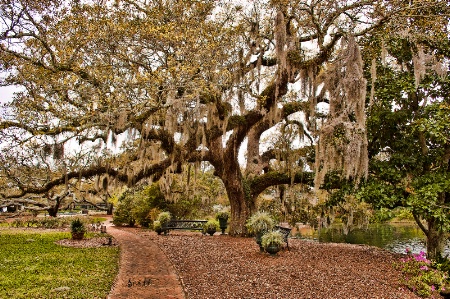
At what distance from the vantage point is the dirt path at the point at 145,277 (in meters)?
5.87

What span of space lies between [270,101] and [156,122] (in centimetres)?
387

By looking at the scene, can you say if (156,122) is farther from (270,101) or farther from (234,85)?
(270,101)

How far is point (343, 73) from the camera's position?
9.15 m

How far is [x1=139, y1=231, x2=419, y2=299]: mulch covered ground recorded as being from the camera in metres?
6.26

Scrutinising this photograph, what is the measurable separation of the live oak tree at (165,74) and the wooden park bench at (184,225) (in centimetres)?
425

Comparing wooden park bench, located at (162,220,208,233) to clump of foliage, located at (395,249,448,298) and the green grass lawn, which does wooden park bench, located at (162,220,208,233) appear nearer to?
the green grass lawn

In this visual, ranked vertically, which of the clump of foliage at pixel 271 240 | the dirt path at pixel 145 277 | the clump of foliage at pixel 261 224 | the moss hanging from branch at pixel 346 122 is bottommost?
the dirt path at pixel 145 277

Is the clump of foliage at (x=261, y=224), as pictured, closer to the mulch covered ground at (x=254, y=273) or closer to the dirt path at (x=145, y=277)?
the mulch covered ground at (x=254, y=273)

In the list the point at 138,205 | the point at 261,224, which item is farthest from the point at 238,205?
the point at 138,205

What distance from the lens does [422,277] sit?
7223mm

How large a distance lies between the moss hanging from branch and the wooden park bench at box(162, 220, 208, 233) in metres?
7.70

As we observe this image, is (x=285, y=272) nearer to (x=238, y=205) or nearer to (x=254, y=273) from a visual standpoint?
(x=254, y=273)

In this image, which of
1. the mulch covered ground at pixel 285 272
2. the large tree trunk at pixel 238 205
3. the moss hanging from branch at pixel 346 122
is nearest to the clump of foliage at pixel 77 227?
the mulch covered ground at pixel 285 272

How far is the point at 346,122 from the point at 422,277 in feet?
12.5
